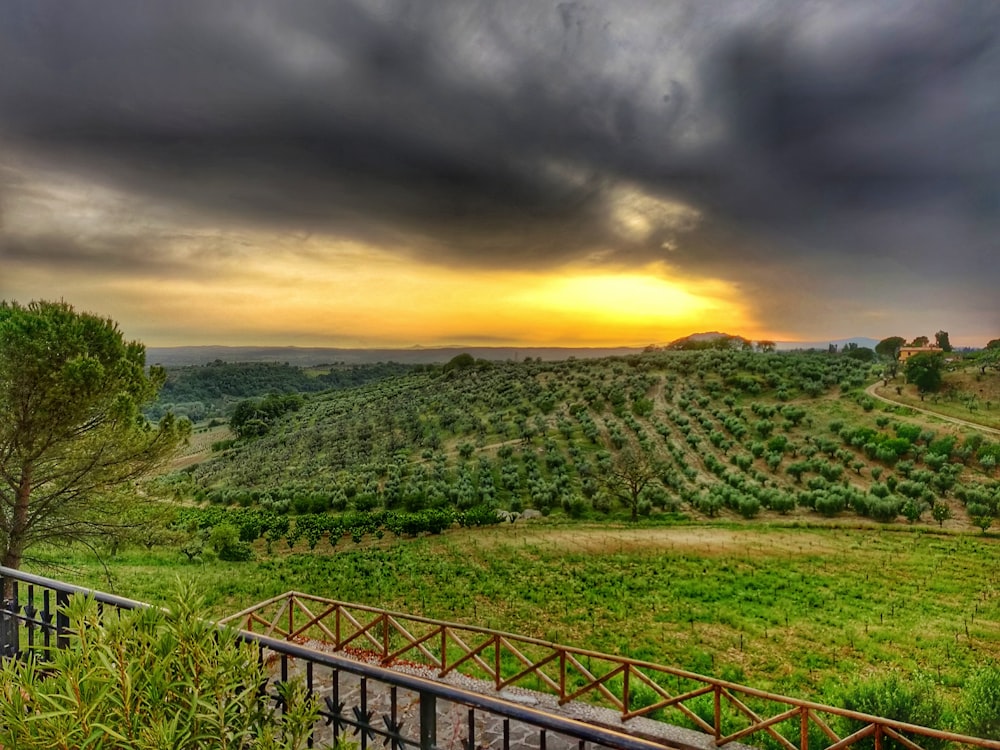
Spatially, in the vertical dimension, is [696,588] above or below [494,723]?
below

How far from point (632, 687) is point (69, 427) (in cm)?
1280

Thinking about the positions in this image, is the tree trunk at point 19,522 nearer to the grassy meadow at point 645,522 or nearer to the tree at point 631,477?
the grassy meadow at point 645,522

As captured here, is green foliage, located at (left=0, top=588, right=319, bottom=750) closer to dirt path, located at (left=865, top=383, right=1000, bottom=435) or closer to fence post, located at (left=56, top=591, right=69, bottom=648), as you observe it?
fence post, located at (left=56, top=591, right=69, bottom=648)

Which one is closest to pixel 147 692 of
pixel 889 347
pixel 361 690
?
pixel 361 690

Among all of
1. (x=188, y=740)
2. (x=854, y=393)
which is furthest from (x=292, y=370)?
(x=188, y=740)

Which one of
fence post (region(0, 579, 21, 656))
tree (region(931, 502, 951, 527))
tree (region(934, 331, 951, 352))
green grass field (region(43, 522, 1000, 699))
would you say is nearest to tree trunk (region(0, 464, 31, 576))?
green grass field (region(43, 522, 1000, 699))

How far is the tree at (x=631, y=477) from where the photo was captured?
2808cm

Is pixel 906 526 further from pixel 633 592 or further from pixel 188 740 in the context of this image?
pixel 188 740

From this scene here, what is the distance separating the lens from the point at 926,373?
40438mm

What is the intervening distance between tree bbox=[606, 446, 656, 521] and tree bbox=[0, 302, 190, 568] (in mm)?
21944

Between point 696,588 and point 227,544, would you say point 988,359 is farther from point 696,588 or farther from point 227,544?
point 227,544

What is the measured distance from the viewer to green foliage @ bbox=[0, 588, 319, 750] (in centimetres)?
158

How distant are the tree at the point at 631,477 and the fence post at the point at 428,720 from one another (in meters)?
26.3

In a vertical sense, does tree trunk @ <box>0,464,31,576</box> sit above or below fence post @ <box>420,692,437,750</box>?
below
